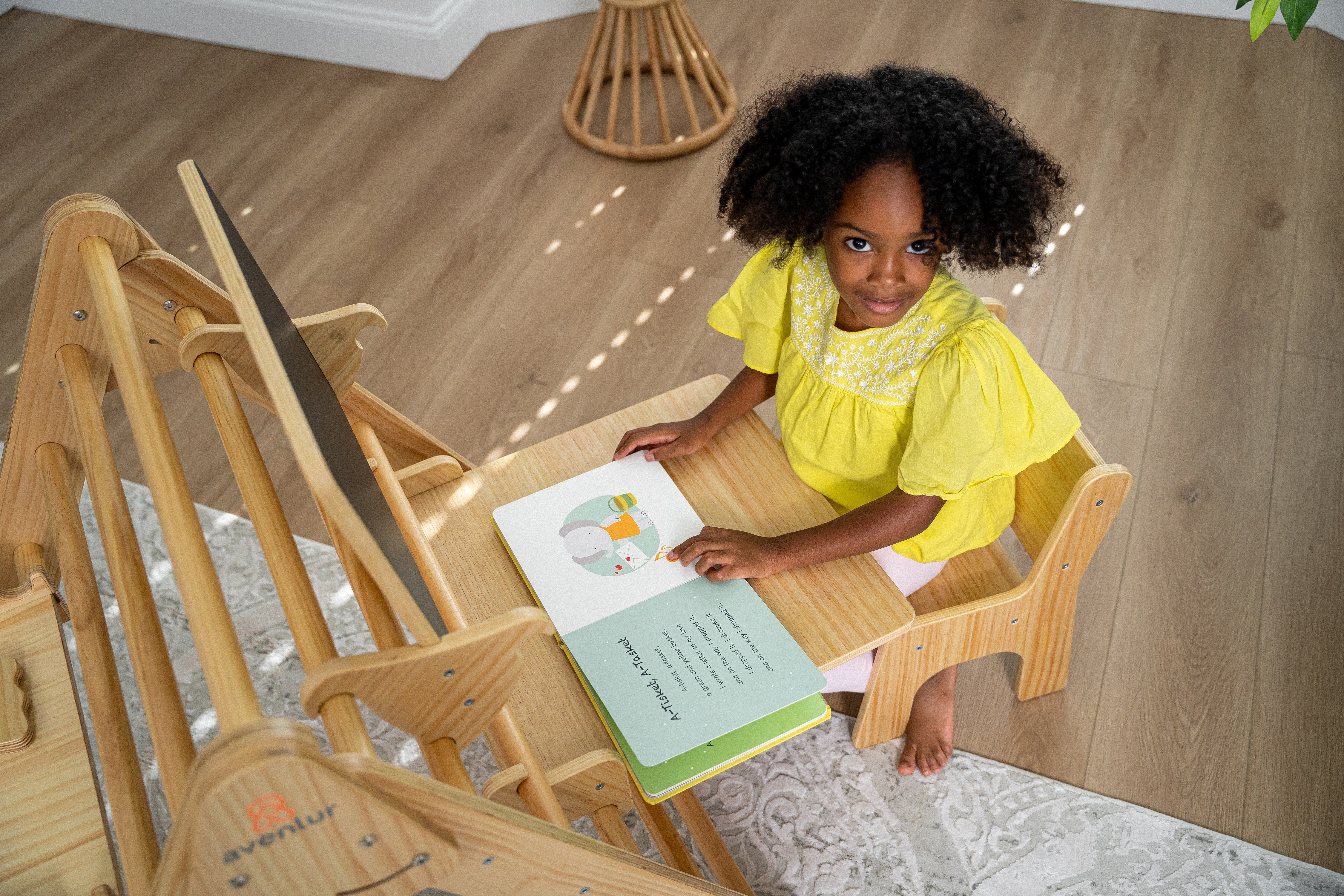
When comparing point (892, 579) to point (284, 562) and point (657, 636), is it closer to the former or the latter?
point (657, 636)

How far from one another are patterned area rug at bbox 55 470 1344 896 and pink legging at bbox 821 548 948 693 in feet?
Answer: 0.52

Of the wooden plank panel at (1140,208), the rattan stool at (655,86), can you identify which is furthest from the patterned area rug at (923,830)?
the rattan stool at (655,86)

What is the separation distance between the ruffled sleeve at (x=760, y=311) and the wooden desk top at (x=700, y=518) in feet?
0.22

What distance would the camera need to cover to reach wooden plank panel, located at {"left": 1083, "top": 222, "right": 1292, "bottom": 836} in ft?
4.74

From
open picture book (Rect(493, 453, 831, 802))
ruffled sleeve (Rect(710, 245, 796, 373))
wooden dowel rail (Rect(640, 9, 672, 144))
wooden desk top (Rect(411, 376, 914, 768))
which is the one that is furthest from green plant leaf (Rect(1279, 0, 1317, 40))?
wooden dowel rail (Rect(640, 9, 672, 144))

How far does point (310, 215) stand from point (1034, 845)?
7.37 feet

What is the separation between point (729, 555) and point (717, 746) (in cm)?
19

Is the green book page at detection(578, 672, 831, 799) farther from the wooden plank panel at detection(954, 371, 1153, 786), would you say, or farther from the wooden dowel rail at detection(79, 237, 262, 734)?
the wooden plank panel at detection(954, 371, 1153, 786)

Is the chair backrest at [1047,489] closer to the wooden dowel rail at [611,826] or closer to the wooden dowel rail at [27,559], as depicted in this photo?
the wooden dowel rail at [611,826]

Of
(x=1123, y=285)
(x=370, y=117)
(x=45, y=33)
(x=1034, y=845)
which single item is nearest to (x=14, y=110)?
(x=45, y=33)

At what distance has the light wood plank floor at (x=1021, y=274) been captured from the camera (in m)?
1.53

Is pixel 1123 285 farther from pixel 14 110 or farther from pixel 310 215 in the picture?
pixel 14 110

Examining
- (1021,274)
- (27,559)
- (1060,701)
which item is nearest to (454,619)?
(27,559)

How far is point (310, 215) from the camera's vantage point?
254 cm
